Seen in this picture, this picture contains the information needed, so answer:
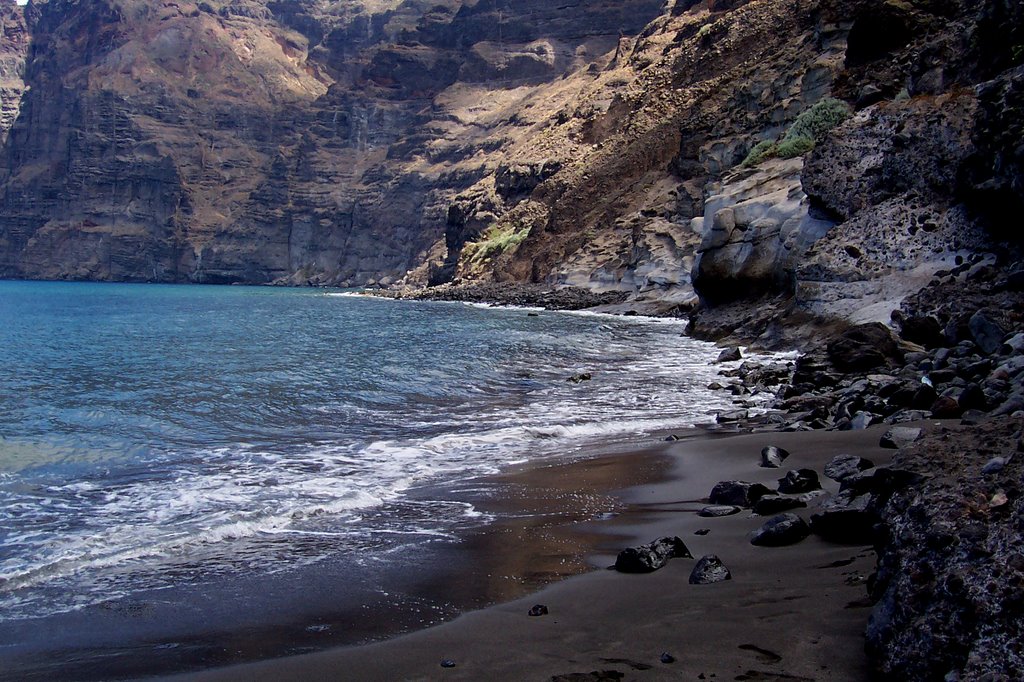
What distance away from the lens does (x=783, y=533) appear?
5918 mm

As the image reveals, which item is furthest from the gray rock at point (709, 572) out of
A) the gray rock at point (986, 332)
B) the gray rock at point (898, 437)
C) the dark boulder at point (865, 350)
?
the dark boulder at point (865, 350)

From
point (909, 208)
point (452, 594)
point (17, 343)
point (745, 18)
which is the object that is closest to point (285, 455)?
point (452, 594)

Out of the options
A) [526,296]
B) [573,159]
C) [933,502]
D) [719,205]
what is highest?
[573,159]

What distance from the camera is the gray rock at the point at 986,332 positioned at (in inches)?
520

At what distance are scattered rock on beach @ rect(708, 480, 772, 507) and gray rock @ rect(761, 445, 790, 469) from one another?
1219 mm

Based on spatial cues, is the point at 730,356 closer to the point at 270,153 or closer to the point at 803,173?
the point at 803,173

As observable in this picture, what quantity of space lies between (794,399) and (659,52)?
84797mm

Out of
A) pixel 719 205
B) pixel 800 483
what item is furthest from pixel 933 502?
pixel 719 205

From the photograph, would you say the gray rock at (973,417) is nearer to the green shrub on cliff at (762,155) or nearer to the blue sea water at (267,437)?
the blue sea water at (267,437)

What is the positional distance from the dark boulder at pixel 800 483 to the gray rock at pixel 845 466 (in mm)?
213

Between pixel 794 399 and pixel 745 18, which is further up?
pixel 745 18

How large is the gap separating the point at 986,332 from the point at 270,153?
592 feet

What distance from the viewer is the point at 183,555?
23.1 ft

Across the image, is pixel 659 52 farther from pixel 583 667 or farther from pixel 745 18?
pixel 583 667
